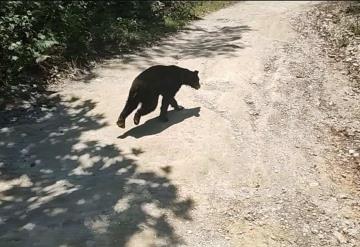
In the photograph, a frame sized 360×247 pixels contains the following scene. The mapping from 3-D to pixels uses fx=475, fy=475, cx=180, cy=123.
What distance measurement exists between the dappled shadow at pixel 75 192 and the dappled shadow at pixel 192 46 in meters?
3.62

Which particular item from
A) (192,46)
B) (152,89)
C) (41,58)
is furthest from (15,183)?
(192,46)

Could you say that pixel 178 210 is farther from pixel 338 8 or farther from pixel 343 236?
pixel 338 8

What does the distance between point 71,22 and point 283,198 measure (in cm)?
825

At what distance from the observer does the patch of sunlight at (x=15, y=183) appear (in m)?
6.99

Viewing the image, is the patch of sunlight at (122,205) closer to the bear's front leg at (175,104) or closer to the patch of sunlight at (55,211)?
the patch of sunlight at (55,211)

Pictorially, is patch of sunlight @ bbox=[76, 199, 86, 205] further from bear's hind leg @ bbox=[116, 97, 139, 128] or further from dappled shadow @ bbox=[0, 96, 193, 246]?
bear's hind leg @ bbox=[116, 97, 139, 128]

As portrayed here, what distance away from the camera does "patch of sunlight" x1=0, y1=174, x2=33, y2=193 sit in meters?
6.99

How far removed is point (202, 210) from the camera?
6254 millimetres

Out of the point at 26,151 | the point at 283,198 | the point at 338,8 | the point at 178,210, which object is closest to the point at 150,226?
the point at 178,210

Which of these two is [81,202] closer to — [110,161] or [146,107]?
[110,161]

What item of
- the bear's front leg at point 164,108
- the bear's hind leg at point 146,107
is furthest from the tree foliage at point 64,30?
the bear's front leg at point 164,108

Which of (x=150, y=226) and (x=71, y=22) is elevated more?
(x=71, y=22)

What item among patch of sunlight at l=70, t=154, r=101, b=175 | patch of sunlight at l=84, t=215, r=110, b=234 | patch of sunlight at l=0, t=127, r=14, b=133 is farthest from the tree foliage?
patch of sunlight at l=84, t=215, r=110, b=234

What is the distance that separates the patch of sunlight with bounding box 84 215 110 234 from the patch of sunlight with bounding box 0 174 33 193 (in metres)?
1.63
